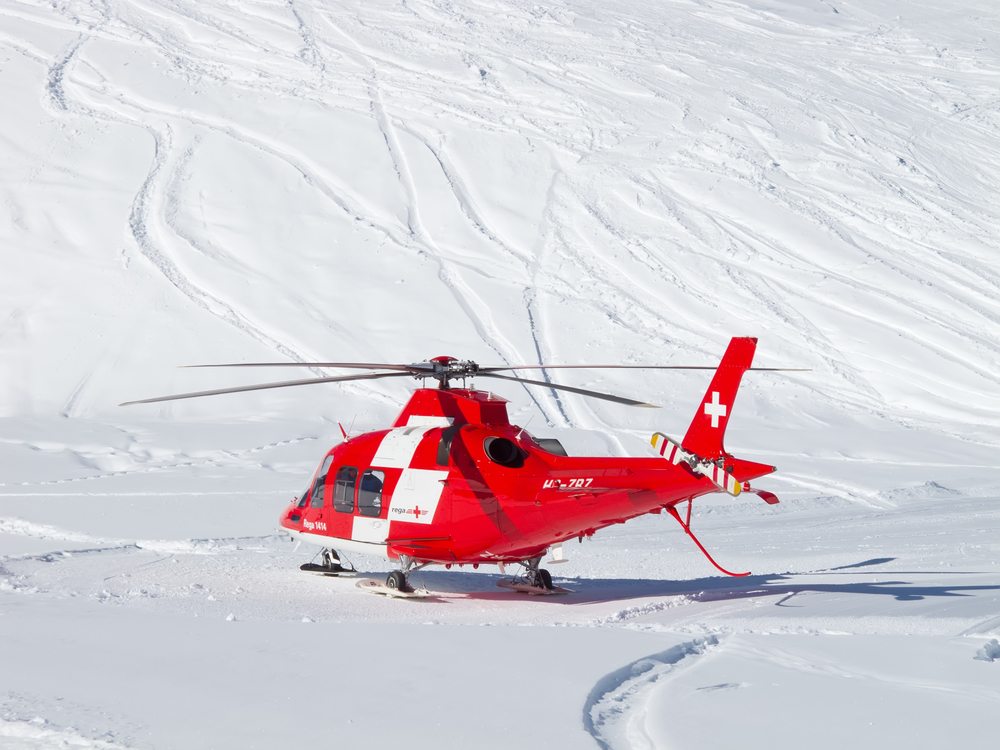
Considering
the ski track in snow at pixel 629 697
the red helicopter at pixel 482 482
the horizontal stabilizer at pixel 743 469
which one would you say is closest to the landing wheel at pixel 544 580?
the red helicopter at pixel 482 482

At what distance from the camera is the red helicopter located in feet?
29.8

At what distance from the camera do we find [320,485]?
11102 mm

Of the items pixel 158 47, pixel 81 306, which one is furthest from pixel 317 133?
pixel 81 306

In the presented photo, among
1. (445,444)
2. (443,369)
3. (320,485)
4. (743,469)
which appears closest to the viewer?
(743,469)

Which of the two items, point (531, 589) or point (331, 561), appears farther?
point (331, 561)

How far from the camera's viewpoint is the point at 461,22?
34500 mm

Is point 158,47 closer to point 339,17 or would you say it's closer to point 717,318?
point 339,17

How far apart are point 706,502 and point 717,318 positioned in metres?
8.91

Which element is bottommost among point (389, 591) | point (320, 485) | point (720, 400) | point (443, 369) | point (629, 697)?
point (629, 697)

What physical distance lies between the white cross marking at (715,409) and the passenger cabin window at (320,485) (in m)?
3.86

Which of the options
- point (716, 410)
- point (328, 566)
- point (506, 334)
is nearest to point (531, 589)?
point (328, 566)

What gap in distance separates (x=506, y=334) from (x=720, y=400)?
1388cm

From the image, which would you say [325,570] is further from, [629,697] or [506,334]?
[506,334]

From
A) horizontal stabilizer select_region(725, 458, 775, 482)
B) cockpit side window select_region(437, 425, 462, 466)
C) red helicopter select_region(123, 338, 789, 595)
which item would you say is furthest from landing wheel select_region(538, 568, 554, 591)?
horizontal stabilizer select_region(725, 458, 775, 482)
